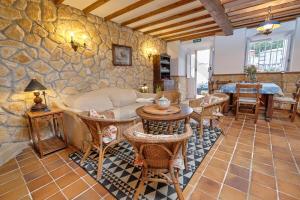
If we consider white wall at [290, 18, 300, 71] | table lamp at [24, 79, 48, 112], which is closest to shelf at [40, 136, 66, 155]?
table lamp at [24, 79, 48, 112]

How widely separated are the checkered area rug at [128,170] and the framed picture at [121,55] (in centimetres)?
235

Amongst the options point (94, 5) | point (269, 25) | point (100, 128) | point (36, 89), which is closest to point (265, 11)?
point (269, 25)

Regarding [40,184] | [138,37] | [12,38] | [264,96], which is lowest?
[40,184]

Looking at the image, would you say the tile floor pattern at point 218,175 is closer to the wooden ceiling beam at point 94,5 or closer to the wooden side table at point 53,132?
the wooden side table at point 53,132

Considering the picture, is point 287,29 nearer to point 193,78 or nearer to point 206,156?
point 193,78

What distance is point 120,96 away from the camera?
11.3 ft

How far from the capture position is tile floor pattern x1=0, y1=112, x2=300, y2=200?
1.45 meters

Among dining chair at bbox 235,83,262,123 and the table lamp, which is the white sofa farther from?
dining chair at bbox 235,83,262,123

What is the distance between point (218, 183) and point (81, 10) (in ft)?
12.7

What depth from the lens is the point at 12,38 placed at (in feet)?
7.33

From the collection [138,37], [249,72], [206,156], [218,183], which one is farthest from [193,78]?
[218,183]

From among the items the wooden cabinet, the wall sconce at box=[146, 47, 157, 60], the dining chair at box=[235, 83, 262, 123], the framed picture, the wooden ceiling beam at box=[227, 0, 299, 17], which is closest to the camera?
the wooden ceiling beam at box=[227, 0, 299, 17]

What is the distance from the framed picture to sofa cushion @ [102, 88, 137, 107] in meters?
0.85

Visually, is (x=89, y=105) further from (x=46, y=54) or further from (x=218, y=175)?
(x=218, y=175)
